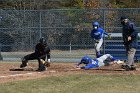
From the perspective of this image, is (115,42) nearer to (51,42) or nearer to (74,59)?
(74,59)

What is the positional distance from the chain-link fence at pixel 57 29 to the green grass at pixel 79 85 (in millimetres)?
8909

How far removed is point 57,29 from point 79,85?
40.0 feet

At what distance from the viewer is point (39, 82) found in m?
13.3

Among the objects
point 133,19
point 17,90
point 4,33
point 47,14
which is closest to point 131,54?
point 17,90

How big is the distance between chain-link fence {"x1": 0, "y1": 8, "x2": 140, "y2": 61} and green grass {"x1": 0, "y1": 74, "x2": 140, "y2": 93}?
891 centimetres

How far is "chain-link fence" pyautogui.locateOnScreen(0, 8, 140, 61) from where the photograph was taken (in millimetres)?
23641

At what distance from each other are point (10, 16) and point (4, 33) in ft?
3.29

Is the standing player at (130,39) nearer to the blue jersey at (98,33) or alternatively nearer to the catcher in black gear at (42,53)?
the catcher in black gear at (42,53)

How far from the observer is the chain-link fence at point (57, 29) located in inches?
931

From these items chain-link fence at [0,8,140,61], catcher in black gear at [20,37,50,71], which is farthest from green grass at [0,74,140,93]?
chain-link fence at [0,8,140,61]

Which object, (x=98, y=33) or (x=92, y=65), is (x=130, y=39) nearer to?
(x=92, y=65)

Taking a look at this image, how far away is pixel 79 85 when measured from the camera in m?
12.8

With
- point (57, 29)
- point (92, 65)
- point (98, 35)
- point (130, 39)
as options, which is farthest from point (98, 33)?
point (57, 29)

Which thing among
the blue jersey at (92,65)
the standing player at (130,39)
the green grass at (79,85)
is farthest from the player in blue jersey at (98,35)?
the green grass at (79,85)
